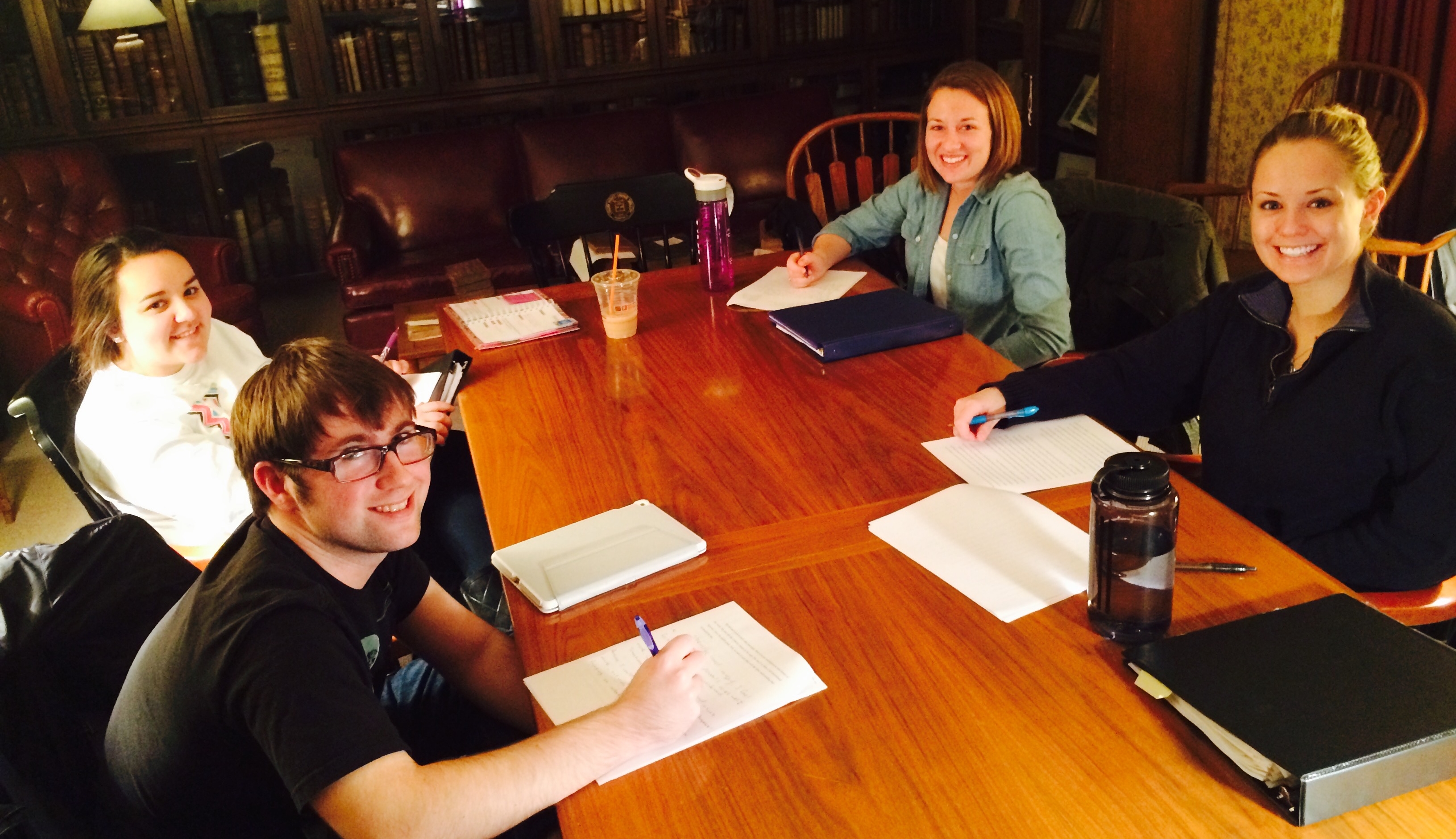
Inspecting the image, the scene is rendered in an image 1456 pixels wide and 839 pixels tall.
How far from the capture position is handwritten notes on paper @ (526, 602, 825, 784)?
108cm

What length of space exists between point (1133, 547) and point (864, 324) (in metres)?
1.01

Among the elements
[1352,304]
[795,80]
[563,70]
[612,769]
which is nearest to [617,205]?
[1352,304]

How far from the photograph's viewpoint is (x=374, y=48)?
4.71 m

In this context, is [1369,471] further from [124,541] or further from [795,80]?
[795,80]

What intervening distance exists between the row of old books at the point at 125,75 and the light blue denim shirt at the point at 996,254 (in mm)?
3305

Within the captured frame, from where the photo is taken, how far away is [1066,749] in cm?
100

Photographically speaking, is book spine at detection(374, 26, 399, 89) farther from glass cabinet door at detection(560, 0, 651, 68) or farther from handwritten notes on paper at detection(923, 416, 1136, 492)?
handwritten notes on paper at detection(923, 416, 1136, 492)

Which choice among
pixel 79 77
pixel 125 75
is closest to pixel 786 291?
pixel 125 75

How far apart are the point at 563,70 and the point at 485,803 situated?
4340 millimetres

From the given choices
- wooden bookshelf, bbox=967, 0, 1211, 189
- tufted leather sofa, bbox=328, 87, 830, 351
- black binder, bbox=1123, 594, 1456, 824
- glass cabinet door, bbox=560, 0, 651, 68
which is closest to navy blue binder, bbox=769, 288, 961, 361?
black binder, bbox=1123, 594, 1456, 824

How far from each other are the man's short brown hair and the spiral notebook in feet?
3.08

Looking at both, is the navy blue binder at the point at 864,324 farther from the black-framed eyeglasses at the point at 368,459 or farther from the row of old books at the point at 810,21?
the row of old books at the point at 810,21

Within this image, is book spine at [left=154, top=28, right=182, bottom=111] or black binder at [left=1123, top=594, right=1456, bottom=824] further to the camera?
book spine at [left=154, top=28, right=182, bottom=111]

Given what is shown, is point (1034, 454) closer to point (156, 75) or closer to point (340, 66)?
point (340, 66)
